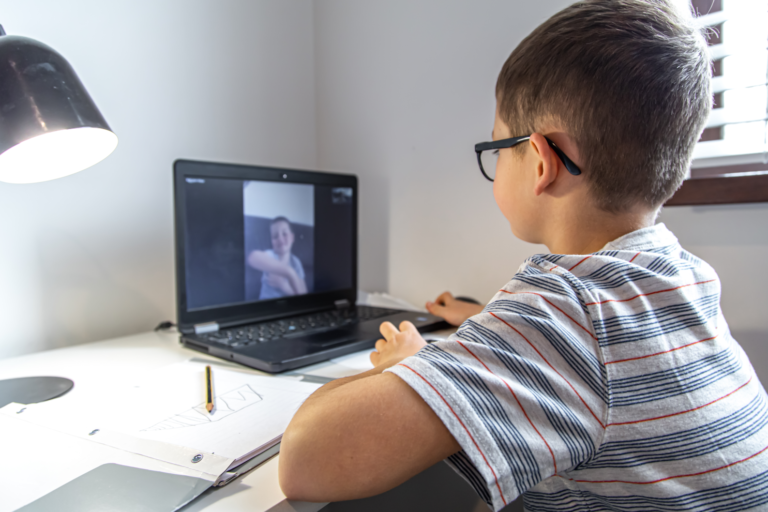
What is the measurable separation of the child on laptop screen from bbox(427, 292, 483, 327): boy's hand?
0.43 meters

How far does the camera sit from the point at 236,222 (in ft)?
3.01

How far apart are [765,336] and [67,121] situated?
42.4 inches

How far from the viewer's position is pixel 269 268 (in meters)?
0.98

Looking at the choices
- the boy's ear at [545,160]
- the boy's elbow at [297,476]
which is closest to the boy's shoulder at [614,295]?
the boy's ear at [545,160]

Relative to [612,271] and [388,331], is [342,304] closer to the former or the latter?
[388,331]

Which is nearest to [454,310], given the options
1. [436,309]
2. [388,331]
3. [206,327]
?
[436,309]

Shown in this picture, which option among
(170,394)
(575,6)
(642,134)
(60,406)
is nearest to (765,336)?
(642,134)

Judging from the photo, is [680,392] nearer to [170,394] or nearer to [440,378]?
[440,378]

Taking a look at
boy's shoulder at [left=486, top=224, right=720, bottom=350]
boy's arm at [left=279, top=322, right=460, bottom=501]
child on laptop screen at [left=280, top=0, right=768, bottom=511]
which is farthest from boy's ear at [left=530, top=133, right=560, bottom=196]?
boy's arm at [left=279, top=322, right=460, bottom=501]

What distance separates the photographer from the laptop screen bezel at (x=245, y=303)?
834 mm

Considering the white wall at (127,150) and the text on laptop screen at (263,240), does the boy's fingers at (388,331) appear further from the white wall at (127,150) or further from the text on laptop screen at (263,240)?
the white wall at (127,150)

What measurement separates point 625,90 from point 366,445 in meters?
0.43

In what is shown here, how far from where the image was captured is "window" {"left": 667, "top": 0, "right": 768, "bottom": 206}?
774mm

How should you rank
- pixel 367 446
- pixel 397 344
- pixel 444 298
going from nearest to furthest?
pixel 367 446 → pixel 397 344 → pixel 444 298
